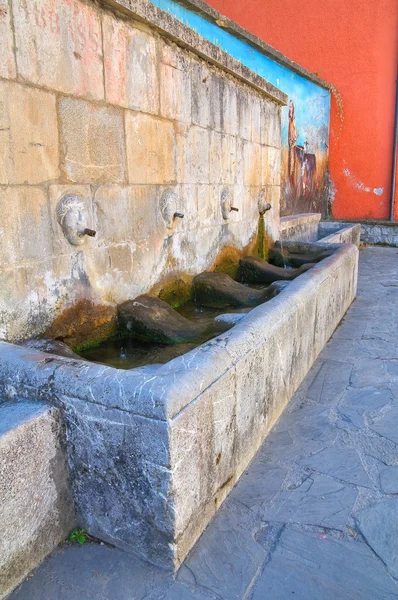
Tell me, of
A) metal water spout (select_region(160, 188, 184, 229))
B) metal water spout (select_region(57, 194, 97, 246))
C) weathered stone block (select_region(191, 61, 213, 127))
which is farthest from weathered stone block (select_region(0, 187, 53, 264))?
weathered stone block (select_region(191, 61, 213, 127))

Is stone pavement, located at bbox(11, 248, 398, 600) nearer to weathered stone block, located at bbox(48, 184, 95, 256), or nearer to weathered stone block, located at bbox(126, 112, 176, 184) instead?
weathered stone block, located at bbox(48, 184, 95, 256)

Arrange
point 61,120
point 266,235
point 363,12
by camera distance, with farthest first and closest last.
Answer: point 363,12 < point 266,235 < point 61,120

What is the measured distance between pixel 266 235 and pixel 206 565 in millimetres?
4627

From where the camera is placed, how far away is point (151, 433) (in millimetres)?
1607

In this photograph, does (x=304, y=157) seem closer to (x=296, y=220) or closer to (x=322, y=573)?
(x=296, y=220)

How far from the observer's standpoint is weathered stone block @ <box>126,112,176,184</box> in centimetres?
311

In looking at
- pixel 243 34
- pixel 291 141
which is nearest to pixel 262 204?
pixel 243 34

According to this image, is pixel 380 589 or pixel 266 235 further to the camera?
pixel 266 235

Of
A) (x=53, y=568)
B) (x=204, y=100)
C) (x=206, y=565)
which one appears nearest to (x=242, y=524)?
(x=206, y=565)

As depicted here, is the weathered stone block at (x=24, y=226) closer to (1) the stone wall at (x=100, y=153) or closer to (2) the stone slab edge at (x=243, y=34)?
(1) the stone wall at (x=100, y=153)

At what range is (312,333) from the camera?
3.49 metres

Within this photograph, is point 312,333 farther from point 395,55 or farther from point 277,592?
point 395,55

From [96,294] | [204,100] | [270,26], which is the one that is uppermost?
[270,26]

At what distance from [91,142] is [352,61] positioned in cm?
1015
